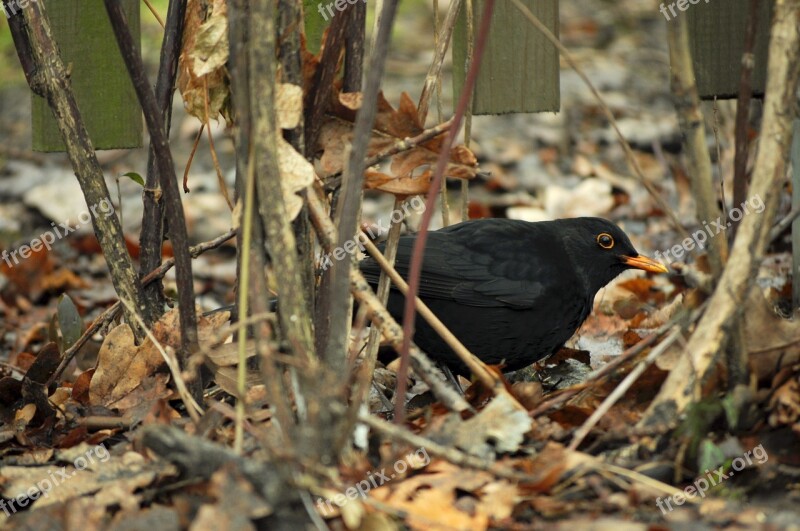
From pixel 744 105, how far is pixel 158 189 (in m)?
1.85

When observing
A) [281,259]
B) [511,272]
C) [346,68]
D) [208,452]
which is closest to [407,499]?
[208,452]

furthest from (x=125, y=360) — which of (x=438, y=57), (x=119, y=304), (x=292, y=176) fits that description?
(x=438, y=57)

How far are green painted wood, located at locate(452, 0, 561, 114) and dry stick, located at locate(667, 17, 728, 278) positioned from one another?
1.31 m

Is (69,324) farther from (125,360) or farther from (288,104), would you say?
(288,104)

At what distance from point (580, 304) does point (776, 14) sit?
1.97 meters

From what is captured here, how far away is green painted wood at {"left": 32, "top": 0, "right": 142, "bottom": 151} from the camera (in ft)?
11.4

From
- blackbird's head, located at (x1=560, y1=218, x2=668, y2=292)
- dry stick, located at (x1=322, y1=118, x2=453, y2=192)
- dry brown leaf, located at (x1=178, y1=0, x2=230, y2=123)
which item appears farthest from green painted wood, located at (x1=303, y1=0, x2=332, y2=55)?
blackbird's head, located at (x1=560, y1=218, x2=668, y2=292)

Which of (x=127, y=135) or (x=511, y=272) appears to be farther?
(x=511, y=272)

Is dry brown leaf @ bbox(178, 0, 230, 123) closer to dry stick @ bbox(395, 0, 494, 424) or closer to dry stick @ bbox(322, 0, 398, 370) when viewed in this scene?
dry stick @ bbox(322, 0, 398, 370)

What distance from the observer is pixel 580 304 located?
4.05 m

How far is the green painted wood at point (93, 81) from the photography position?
3465 millimetres

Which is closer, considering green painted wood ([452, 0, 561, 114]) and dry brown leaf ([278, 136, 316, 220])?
dry brown leaf ([278, 136, 316, 220])

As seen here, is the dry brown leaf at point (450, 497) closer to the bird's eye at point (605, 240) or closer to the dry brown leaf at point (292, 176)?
the dry brown leaf at point (292, 176)

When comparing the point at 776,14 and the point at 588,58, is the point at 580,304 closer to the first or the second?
the point at 776,14
